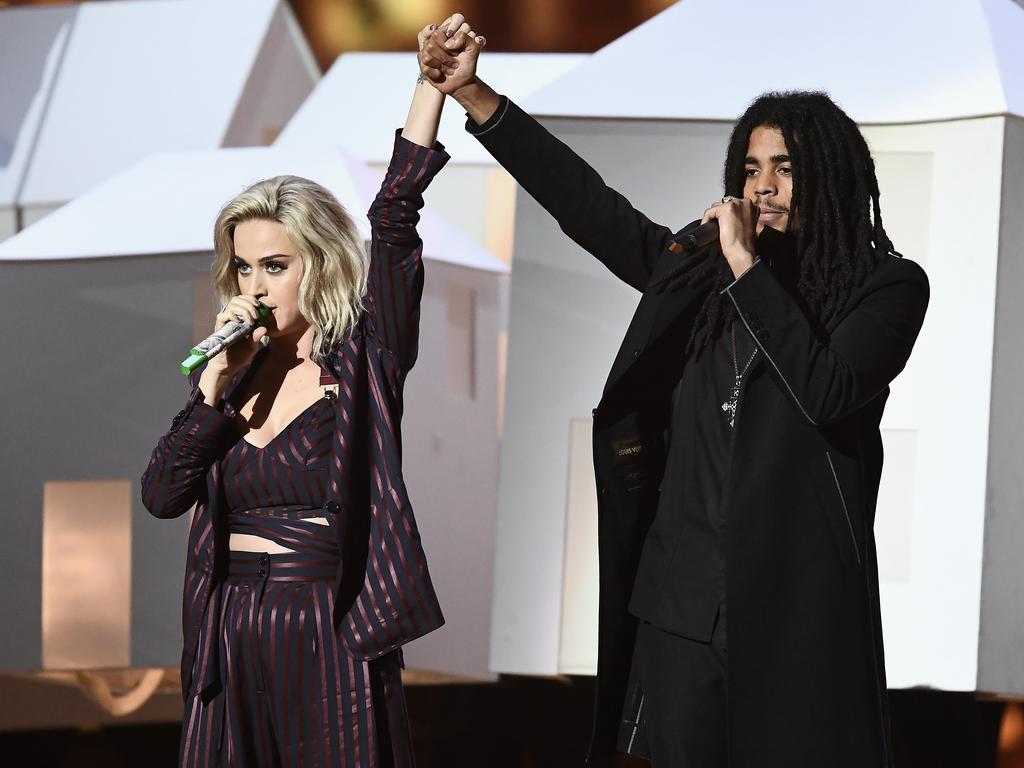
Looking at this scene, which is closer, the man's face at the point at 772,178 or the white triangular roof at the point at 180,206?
the man's face at the point at 772,178

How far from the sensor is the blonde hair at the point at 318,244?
174cm

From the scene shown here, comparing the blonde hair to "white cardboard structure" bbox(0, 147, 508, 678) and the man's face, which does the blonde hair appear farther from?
"white cardboard structure" bbox(0, 147, 508, 678)

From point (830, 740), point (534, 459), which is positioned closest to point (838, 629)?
point (830, 740)

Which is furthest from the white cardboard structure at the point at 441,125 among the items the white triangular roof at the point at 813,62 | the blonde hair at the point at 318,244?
the blonde hair at the point at 318,244

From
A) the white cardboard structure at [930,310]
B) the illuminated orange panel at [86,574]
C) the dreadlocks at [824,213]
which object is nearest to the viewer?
the dreadlocks at [824,213]

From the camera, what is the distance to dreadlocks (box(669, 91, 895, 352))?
155 centimetres

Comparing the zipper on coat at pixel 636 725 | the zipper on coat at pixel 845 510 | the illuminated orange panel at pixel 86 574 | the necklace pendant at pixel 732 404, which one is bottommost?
the illuminated orange panel at pixel 86 574

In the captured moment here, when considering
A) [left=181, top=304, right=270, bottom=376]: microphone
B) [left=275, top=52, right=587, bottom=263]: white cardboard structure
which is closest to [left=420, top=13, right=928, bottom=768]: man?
[left=181, top=304, right=270, bottom=376]: microphone

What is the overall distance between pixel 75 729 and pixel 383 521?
2386 mm

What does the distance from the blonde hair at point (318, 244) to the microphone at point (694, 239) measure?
0.48m

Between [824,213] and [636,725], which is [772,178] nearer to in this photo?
[824,213]

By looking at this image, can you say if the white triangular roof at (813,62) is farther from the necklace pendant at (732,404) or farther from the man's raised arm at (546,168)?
the necklace pendant at (732,404)

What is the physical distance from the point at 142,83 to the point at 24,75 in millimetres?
389

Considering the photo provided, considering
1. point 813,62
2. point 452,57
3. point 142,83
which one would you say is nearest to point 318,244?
point 452,57
